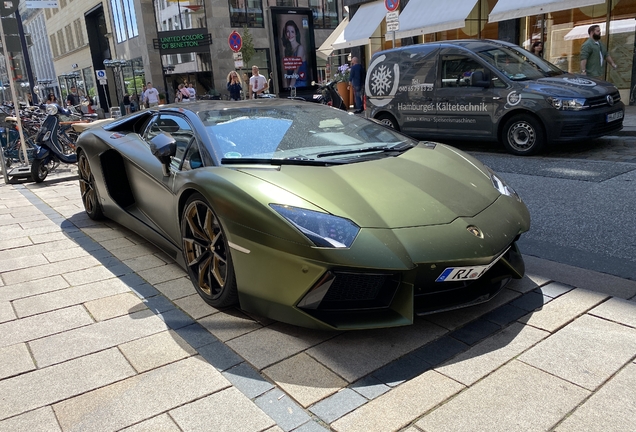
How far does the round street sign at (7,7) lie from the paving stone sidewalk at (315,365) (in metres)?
7.13

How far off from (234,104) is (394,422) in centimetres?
269

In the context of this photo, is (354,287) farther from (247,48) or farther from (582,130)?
(247,48)

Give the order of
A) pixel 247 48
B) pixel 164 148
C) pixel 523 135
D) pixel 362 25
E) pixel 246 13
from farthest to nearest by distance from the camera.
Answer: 1. pixel 246 13
2. pixel 247 48
3. pixel 362 25
4. pixel 523 135
5. pixel 164 148

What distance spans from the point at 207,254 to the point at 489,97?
6134mm

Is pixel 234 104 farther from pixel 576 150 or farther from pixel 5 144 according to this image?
pixel 5 144

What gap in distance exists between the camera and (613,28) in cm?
1238

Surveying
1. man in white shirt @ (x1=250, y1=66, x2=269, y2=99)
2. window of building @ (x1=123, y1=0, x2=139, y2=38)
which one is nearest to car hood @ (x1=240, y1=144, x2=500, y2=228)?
man in white shirt @ (x1=250, y1=66, x2=269, y2=99)

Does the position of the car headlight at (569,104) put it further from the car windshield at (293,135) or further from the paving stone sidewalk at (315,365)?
the paving stone sidewalk at (315,365)

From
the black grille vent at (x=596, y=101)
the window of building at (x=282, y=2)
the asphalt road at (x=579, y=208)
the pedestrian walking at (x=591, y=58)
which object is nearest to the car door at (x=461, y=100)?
the asphalt road at (x=579, y=208)

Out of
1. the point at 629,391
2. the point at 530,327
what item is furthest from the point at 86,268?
the point at 629,391

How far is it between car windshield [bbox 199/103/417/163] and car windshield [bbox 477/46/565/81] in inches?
191

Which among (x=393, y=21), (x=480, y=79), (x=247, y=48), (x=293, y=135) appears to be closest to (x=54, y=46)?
(x=247, y=48)

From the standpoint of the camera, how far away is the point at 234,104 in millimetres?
3887

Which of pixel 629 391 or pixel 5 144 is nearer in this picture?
pixel 629 391
